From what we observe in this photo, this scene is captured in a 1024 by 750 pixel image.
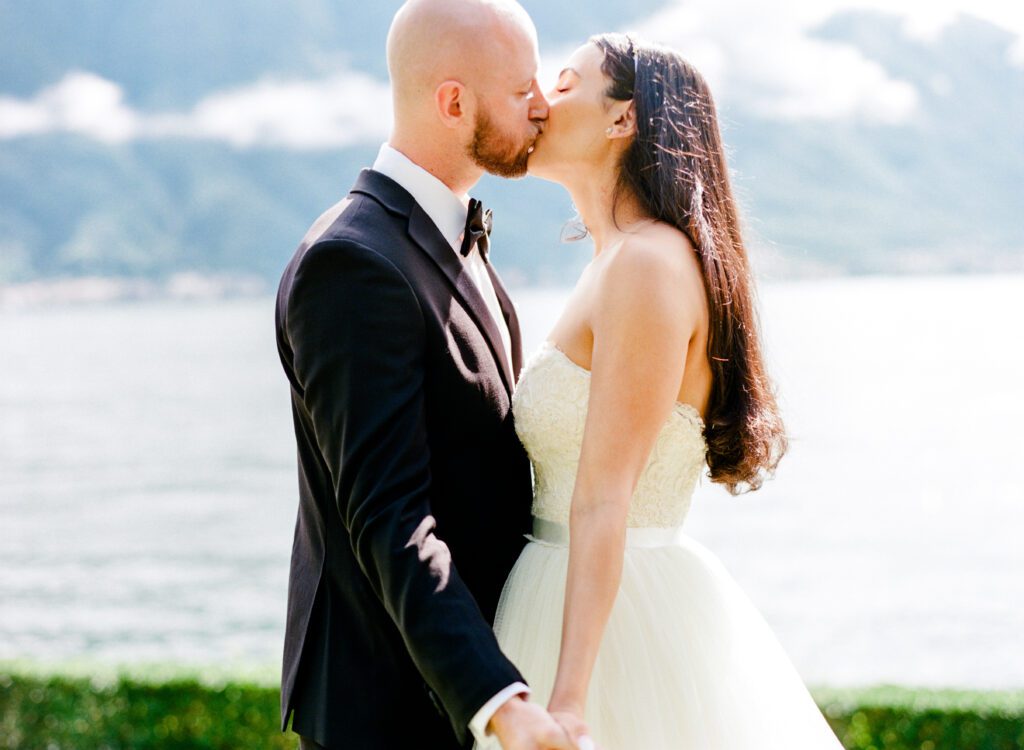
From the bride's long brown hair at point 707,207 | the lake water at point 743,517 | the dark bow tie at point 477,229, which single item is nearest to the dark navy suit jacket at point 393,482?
the dark bow tie at point 477,229

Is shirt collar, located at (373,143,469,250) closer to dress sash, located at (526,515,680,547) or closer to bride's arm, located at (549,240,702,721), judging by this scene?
bride's arm, located at (549,240,702,721)

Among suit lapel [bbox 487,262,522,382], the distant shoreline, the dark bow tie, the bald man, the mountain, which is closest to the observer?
the bald man

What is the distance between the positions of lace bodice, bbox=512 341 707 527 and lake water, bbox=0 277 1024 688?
406 millimetres

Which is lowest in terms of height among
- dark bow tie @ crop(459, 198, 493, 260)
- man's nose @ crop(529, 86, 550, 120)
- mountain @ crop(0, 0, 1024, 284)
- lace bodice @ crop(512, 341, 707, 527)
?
lace bodice @ crop(512, 341, 707, 527)

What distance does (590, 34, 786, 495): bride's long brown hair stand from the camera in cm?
263

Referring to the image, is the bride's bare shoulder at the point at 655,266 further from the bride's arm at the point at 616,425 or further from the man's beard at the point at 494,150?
the man's beard at the point at 494,150

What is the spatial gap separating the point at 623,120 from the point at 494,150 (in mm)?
317

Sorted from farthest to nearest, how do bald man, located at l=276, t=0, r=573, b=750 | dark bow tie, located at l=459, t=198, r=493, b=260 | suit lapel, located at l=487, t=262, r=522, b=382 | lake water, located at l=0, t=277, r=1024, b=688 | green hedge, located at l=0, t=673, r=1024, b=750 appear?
1. lake water, located at l=0, t=277, r=1024, b=688
2. green hedge, located at l=0, t=673, r=1024, b=750
3. suit lapel, located at l=487, t=262, r=522, b=382
4. dark bow tie, located at l=459, t=198, r=493, b=260
5. bald man, located at l=276, t=0, r=573, b=750

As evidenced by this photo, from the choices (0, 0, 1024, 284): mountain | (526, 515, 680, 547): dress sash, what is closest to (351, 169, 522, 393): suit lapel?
(526, 515, 680, 547): dress sash

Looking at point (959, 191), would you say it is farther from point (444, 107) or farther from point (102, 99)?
point (444, 107)

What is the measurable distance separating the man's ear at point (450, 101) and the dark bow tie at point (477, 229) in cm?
20

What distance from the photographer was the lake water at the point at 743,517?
788 inches

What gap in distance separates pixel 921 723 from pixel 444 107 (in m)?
4.21

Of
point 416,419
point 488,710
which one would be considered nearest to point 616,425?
point 416,419
